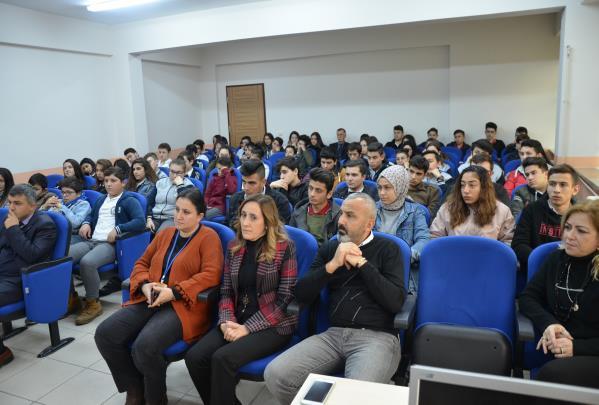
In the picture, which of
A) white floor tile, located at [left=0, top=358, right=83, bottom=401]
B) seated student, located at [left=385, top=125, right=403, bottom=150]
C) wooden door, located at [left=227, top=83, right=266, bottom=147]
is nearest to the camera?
white floor tile, located at [left=0, top=358, right=83, bottom=401]

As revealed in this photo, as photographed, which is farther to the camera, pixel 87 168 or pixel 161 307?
pixel 87 168

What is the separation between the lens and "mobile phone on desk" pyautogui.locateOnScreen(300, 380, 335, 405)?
46.1 inches

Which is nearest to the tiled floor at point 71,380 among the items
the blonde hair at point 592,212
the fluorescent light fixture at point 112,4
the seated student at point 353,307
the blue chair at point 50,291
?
the blue chair at point 50,291

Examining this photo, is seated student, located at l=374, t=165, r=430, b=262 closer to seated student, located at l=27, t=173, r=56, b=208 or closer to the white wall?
seated student, located at l=27, t=173, r=56, b=208

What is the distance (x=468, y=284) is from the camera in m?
2.07

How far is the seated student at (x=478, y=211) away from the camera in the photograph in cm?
268

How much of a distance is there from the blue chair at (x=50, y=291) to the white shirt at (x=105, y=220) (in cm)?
74

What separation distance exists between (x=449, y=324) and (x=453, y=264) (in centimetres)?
28

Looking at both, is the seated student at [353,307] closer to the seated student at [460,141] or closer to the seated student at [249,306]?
the seated student at [249,306]

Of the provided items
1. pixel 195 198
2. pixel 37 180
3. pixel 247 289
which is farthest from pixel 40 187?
pixel 247 289

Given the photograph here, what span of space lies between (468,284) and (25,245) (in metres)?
2.75

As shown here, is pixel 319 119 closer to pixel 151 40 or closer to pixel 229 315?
pixel 151 40

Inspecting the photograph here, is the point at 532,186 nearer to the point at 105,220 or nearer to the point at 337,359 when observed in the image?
the point at 337,359

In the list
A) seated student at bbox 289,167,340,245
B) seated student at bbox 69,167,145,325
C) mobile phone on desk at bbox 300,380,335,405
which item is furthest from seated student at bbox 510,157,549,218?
seated student at bbox 69,167,145,325
